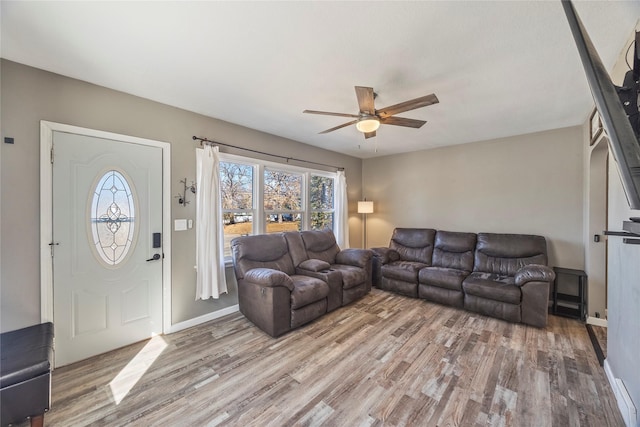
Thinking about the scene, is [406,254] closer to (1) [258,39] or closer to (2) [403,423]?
(2) [403,423]

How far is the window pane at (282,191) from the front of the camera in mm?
4137

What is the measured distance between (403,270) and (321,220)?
1.86 m

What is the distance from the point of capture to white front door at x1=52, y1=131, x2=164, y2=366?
7.55 ft

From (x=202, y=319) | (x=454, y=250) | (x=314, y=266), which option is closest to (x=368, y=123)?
(x=314, y=266)

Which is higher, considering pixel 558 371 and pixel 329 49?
pixel 329 49

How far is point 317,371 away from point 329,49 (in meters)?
2.60

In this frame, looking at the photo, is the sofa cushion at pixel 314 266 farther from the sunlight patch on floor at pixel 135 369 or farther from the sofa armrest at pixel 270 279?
the sunlight patch on floor at pixel 135 369

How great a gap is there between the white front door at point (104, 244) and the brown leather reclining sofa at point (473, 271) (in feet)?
11.1

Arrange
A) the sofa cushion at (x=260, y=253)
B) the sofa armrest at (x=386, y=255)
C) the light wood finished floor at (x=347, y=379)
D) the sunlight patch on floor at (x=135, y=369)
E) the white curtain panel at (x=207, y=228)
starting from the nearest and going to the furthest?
the light wood finished floor at (x=347, y=379) < the sunlight patch on floor at (x=135, y=369) < the white curtain panel at (x=207, y=228) < the sofa cushion at (x=260, y=253) < the sofa armrest at (x=386, y=255)

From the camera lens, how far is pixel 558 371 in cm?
220

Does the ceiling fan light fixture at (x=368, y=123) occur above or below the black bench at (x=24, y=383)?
above

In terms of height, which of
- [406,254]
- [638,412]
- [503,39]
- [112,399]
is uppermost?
[503,39]

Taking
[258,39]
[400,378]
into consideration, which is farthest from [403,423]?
[258,39]

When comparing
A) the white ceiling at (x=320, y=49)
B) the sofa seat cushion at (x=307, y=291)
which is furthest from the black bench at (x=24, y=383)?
the white ceiling at (x=320, y=49)
